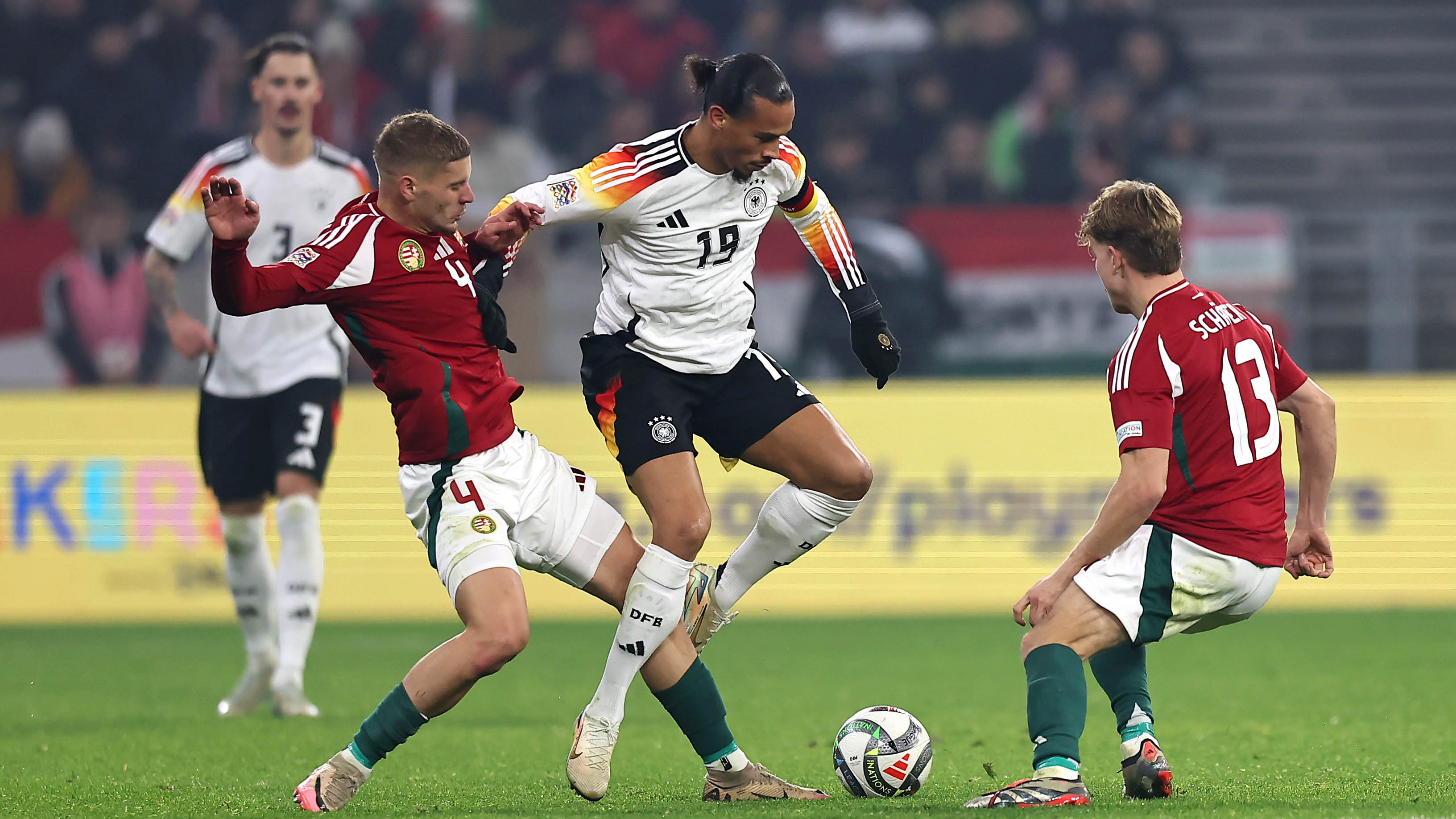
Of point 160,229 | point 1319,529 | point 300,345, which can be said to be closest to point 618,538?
point 1319,529

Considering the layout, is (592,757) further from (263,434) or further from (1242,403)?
(263,434)

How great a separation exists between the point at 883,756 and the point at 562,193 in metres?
1.77

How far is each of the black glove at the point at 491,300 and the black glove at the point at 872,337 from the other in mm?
1136

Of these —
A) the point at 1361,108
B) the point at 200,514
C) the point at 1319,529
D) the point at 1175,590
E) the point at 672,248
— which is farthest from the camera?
the point at 1361,108

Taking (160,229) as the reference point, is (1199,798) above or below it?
below

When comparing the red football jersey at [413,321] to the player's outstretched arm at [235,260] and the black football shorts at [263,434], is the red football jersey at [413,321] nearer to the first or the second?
the player's outstretched arm at [235,260]

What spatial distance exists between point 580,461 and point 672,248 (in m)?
5.52

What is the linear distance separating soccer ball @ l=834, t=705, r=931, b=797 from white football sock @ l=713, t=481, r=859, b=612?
2.14 ft

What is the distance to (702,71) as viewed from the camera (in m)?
4.66

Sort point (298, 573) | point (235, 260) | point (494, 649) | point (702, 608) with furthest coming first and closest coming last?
point (298, 573) → point (702, 608) → point (494, 649) → point (235, 260)

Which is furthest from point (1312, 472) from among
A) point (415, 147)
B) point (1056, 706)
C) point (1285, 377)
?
point (415, 147)

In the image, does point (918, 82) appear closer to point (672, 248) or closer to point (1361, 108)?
point (1361, 108)

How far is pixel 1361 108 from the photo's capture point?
47.5 ft

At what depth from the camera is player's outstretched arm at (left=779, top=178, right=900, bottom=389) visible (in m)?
5.00
